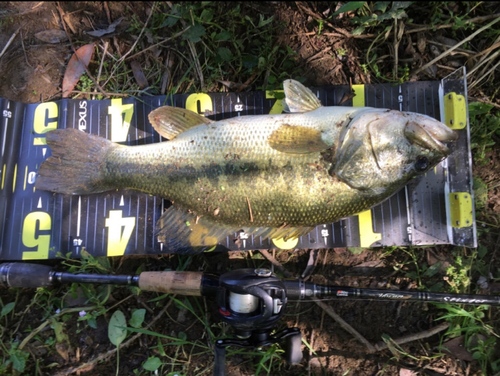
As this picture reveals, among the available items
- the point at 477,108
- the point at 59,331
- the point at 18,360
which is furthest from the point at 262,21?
the point at 18,360

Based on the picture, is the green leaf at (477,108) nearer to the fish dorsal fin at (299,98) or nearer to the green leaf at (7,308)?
the fish dorsal fin at (299,98)

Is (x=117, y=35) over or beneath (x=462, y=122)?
over

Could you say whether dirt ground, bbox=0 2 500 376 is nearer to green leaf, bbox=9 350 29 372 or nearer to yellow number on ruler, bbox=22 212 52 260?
green leaf, bbox=9 350 29 372

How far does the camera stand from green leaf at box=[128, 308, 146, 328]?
2.86 metres

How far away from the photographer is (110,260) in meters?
3.00

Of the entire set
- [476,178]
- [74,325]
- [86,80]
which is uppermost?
[86,80]

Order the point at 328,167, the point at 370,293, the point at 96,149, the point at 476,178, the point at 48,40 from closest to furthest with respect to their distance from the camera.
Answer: the point at 328,167 → the point at 370,293 → the point at 96,149 → the point at 476,178 → the point at 48,40

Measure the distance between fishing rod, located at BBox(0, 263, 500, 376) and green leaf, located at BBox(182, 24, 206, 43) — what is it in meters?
2.16

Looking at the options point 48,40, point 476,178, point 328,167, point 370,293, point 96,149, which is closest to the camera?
point 328,167

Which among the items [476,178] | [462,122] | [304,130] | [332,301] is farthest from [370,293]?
[462,122]

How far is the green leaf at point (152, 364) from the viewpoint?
9.04 ft

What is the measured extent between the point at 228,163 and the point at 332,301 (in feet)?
5.39

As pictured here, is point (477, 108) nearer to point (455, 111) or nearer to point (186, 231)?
point (455, 111)

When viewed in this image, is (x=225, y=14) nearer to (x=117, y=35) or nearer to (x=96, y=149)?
(x=117, y=35)
